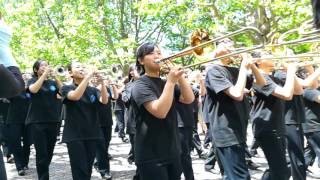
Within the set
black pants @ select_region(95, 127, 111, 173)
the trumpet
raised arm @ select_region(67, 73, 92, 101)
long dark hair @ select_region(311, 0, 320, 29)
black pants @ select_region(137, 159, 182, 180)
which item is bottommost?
black pants @ select_region(95, 127, 111, 173)

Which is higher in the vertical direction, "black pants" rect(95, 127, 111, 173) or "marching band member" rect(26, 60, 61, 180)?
"marching band member" rect(26, 60, 61, 180)

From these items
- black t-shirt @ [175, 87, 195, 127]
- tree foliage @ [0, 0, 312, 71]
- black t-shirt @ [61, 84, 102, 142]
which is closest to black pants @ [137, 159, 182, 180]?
black t-shirt @ [61, 84, 102, 142]

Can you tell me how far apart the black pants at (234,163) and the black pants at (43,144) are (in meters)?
3.08

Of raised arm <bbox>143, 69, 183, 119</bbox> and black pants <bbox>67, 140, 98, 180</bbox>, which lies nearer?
→ raised arm <bbox>143, 69, 183, 119</bbox>

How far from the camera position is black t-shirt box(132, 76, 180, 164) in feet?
12.8

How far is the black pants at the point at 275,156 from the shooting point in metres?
4.93

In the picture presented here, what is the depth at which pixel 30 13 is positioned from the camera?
28.7m

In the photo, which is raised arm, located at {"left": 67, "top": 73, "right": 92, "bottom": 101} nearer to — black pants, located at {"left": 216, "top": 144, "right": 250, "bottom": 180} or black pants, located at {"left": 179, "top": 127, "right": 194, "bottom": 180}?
black pants, located at {"left": 179, "top": 127, "right": 194, "bottom": 180}

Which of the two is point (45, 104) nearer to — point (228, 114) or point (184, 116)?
point (184, 116)

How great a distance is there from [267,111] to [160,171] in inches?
73.5

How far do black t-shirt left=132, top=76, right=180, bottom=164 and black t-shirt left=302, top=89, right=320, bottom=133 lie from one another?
3088 millimetres

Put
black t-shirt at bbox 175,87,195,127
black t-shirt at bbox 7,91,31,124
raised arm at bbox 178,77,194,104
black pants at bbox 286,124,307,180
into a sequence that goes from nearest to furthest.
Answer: raised arm at bbox 178,77,194,104 < black pants at bbox 286,124,307,180 < black t-shirt at bbox 175,87,195,127 < black t-shirt at bbox 7,91,31,124

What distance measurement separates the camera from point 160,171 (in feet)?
12.7

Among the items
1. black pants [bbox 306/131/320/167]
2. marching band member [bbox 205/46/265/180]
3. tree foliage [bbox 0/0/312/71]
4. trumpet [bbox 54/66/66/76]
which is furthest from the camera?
tree foliage [bbox 0/0/312/71]
